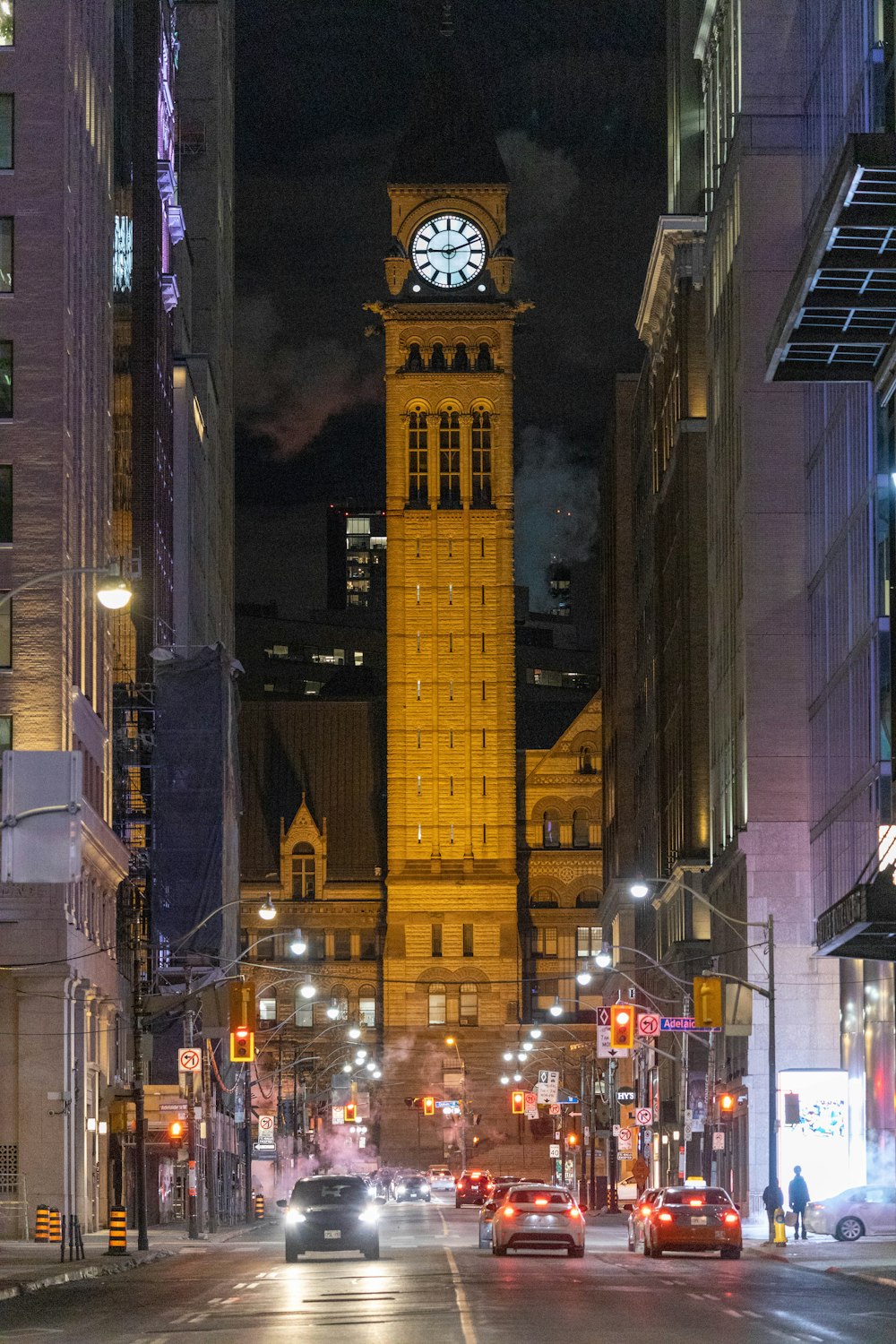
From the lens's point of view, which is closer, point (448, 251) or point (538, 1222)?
A: point (538, 1222)

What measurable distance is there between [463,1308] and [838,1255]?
1865 cm

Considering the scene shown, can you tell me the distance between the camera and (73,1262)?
47.8 meters

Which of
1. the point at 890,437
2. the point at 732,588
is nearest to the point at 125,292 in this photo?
the point at 732,588

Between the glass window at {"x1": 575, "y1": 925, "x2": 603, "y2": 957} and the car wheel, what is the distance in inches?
4158

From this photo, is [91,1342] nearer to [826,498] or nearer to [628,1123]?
[826,498]

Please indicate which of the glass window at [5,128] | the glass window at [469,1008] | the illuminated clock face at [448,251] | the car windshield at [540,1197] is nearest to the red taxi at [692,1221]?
the car windshield at [540,1197]

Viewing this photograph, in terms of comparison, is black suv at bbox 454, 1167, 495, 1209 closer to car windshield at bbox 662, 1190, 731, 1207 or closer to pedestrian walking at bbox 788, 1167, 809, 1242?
pedestrian walking at bbox 788, 1167, 809, 1242

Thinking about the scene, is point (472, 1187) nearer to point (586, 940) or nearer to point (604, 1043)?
point (604, 1043)

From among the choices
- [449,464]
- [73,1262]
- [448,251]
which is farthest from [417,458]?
[73,1262]

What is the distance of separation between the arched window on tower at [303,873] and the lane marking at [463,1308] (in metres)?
120

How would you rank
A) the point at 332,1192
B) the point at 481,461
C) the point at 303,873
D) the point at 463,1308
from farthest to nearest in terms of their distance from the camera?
the point at 303,873 < the point at 481,461 < the point at 332,1192 < the point at 463,1308

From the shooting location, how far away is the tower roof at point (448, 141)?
154 metres

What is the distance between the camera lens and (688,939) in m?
91.9

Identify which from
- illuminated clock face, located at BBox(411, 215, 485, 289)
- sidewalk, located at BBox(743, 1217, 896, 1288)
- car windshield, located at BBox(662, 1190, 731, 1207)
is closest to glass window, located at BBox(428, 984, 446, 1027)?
illuminated clock face, located at BBox(411, 215, 485, 289)
